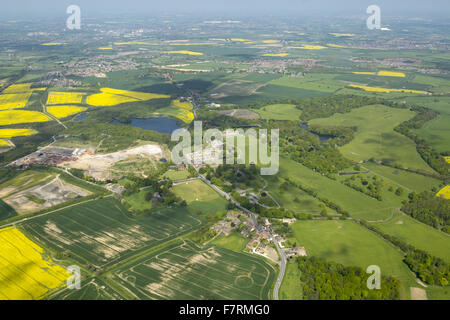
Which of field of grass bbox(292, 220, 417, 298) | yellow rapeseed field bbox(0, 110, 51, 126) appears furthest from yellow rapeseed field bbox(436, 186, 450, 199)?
yellow rapeseed field bbox(0, 110, 51, 126)

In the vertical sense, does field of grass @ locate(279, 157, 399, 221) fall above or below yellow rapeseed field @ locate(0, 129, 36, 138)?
below

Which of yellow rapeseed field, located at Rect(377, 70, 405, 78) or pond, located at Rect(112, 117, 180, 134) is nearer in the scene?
pond, located at Rect(112, 117, 180, 134)

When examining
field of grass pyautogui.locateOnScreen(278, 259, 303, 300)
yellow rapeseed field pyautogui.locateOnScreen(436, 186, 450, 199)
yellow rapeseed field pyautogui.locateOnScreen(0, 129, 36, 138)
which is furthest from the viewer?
yellow rapeseed field pyautogui.locateOnScreen(0, 129, 36, 138)

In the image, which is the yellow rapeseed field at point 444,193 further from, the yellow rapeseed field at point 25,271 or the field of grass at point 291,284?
the yellow rapeseed field at point 25,271

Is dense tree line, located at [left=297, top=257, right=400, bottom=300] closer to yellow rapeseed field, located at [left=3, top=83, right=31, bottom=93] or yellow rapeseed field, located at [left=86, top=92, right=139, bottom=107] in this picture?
yellow rapeseed field, located at [left=86, top=92, right=139, bottom=107]

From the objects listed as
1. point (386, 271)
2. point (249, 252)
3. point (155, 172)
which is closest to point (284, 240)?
point (249, 252)

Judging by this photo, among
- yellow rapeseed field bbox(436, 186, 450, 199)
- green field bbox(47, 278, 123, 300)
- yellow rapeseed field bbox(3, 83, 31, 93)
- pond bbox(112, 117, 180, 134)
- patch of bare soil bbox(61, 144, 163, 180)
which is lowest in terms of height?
green field bbox(47, 278, 123, 300)

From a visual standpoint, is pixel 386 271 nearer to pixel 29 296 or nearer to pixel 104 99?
pixel 29 296
